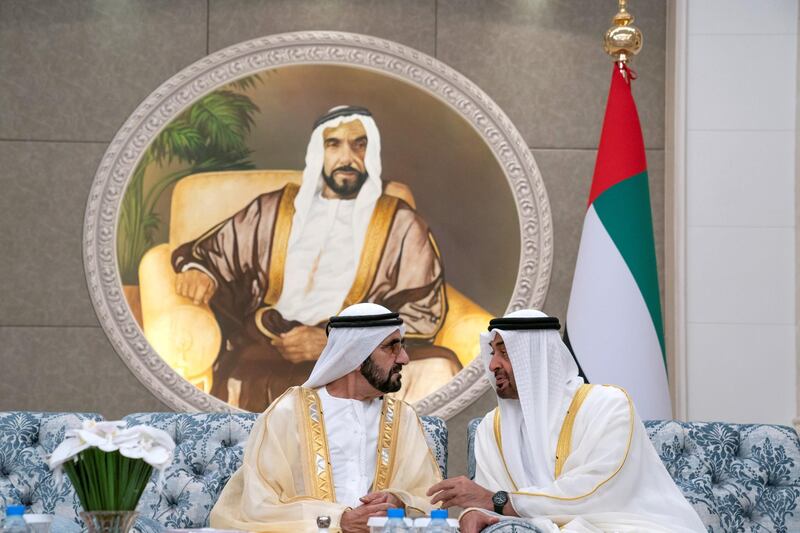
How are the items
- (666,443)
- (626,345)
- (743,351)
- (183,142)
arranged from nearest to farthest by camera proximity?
(666,443)
(626,345)
(743,351)
(183,142)

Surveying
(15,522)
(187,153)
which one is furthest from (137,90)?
(15,522)

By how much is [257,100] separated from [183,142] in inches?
19.0

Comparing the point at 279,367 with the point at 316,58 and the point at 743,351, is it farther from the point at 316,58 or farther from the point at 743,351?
the point at 743,351

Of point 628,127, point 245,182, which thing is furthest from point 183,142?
point 628,127

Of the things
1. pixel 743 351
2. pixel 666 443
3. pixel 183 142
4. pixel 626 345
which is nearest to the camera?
pixel 666 443

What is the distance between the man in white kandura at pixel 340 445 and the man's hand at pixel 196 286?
6.22 ft

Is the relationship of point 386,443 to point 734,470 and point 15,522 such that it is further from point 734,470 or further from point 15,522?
point 15,522

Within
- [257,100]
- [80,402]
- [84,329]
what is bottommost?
[80,402]

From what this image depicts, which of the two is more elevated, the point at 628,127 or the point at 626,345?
the point at 628,127

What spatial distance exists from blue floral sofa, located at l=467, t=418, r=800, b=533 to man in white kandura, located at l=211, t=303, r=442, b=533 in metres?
0.33

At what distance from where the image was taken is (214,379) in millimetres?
6383

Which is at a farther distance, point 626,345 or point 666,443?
point 626,345

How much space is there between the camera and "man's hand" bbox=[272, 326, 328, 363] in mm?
6391

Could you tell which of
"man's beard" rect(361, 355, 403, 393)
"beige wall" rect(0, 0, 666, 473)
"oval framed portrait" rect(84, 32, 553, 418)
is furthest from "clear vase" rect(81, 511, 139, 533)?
"beige wall" rect(0, 0, 666, 473)
